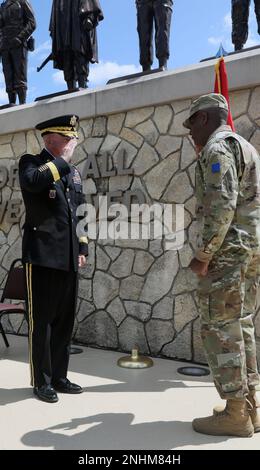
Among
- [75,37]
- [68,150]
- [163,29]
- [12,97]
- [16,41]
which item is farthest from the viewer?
[12,97]

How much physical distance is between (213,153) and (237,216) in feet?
1.08

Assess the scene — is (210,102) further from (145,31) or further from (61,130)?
(145,31)

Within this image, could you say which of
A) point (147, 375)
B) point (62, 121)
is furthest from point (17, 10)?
point (147, 375)

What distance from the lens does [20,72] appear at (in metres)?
6.48

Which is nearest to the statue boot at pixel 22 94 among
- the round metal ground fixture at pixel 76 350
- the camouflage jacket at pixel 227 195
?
the round metal ground fixture at pixel 76 350

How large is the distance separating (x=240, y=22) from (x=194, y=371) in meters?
3.53

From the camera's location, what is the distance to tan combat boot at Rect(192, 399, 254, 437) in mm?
2141

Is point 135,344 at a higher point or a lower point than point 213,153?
lower

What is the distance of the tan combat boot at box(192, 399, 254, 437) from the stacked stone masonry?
1417mm

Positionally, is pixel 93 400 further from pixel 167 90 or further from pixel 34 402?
pixel 167 90

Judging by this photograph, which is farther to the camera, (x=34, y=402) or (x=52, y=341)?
(x=52, y=341)

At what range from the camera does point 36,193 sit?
2.78m

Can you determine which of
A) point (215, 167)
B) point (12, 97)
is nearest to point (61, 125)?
point (215, 167)

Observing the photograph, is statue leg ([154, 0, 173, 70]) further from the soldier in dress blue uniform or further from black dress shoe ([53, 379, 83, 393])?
black dress shoe ([53, 379, 83, 393])
